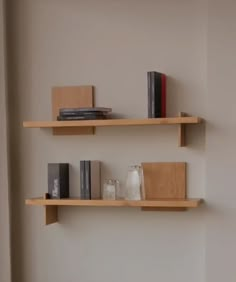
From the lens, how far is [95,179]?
2.63 metres

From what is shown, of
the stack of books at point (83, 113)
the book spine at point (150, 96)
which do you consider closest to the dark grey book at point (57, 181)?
the stack of books at point (83, 113)

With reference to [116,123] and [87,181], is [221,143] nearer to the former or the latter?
[116,123]

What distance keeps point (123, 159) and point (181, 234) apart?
1.61 ft

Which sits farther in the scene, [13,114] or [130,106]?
[13,114]

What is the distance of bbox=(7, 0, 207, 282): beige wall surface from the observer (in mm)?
2549

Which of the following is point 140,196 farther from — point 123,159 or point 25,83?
point 25,83

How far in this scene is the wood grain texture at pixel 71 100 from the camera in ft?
8.82

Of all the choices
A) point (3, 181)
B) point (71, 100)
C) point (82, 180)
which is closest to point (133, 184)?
point (82, 180)

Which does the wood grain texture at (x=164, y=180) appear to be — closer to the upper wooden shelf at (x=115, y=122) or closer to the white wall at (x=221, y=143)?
the white wall at (x=221, y=143)

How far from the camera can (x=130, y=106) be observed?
2641mm

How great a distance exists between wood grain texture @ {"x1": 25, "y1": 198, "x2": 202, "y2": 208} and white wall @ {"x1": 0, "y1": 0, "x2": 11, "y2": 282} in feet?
0.73

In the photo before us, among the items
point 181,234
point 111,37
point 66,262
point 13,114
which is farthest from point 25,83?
point 181,234

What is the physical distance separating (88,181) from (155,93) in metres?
0.57

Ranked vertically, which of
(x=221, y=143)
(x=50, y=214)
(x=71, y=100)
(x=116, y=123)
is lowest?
(x=50, y=214)
